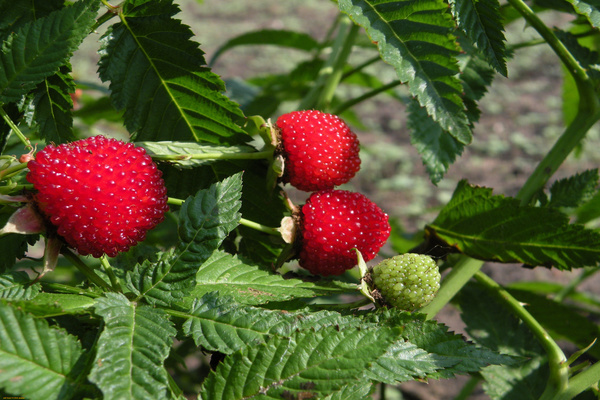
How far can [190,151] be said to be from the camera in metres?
0.87

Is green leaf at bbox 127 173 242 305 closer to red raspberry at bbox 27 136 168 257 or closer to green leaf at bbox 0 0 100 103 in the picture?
red raspberry at bbox 27 136 168 257

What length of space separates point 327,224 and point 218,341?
29 cm

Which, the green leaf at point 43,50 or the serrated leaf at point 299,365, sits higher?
the green leaf at point 43,50

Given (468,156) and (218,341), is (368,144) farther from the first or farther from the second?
(218,341)

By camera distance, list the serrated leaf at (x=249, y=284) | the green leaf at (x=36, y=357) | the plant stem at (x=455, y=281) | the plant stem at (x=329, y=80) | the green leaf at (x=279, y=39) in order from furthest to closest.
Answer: the green leaf at (x=279, y=39)
the plant stem at (x=329, y=80)
the plant stem at (x=455, y=281)
the serrated leaf at (x=249, y=284)
the green leaf at (x=36, y=357)

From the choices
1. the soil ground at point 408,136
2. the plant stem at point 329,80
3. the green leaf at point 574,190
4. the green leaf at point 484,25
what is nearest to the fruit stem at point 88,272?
the green leaf at point 484,25

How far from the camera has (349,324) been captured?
73 centimetres

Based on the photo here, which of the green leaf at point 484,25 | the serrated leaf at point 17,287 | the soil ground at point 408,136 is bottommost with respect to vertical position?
the soil ground at point 408,136

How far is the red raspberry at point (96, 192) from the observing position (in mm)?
705

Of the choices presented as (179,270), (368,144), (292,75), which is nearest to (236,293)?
(179,270)

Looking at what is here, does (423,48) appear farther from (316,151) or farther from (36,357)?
(36,357)

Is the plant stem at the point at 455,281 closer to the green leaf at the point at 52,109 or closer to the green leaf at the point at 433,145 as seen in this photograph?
the green leaf at the point at 433,145

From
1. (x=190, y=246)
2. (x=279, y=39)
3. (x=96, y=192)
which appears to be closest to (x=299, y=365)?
(x=190, y=246)

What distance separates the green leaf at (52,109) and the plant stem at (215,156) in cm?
16
